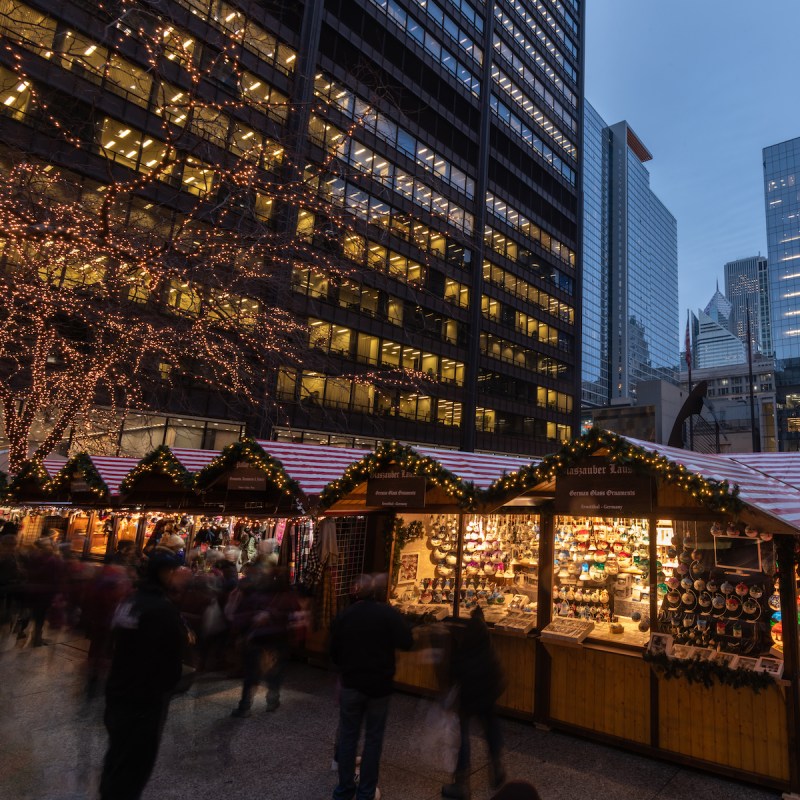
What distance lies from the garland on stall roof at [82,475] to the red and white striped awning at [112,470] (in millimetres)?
106

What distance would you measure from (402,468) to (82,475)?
29.0ft

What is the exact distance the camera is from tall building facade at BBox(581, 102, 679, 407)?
13888cm

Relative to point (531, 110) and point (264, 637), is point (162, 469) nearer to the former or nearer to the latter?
point (264, 637)

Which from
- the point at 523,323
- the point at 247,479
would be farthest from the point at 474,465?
the point at 523,323

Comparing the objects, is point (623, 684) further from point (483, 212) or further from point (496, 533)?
point (483, 212)

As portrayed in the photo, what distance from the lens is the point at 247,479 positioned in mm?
10398

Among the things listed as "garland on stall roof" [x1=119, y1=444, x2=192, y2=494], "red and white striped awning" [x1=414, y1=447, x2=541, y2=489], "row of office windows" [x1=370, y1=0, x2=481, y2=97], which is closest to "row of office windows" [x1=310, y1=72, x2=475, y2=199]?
"row of office windows" [x1=370, y1=0, x2=481, y2=97]

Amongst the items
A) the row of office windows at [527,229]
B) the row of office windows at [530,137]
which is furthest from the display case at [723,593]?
the row of office windows at [530,137]

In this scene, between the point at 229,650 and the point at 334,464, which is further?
the point at 334,464

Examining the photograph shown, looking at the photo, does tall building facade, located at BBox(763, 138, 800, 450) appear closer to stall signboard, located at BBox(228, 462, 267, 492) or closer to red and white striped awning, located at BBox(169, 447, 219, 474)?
Result: red and white striped awning, located at BBox(169, 447, 219, 474)

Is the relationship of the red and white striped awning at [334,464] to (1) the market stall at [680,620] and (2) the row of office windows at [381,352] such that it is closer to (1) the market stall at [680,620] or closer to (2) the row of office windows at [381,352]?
(1) the market stall at [680,620]

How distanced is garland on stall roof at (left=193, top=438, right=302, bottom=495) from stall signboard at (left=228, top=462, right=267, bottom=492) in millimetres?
125

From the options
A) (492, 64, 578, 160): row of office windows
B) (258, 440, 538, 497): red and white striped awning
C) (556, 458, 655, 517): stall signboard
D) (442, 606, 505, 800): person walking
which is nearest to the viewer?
(442, 606, 505, 800): person walking

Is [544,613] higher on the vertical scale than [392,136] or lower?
lower
